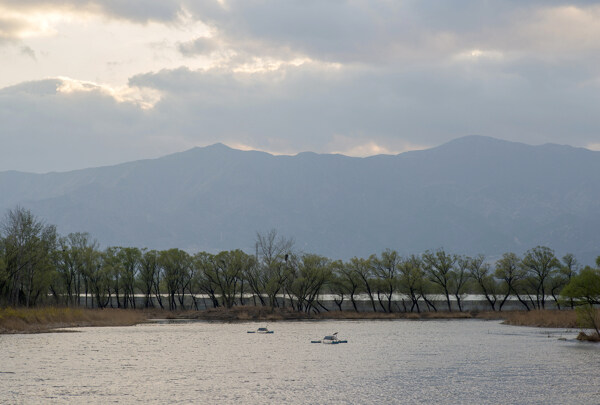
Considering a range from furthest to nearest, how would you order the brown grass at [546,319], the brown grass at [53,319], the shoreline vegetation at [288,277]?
the shoreline vegetation at [288,277] < the brown grass at [546,319] < the brown grass at [53,319]

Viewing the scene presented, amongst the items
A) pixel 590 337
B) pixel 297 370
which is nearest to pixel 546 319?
pixel 590 337

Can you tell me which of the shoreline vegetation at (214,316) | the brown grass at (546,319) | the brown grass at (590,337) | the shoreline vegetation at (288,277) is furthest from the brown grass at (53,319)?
the brown grass at (590,337)

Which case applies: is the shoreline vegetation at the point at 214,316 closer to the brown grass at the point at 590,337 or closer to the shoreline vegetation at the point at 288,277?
the brown grass at the point at 590,337

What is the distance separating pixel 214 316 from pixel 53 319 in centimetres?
4561

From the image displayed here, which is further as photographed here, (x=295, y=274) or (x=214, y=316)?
(x=295, y=274)

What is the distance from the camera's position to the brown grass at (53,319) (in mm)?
82188

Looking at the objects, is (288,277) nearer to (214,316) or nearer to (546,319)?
(214,316)

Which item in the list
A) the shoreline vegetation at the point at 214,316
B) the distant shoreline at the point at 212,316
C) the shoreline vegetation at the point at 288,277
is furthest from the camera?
the shoreline vegetation at the point at 288,277

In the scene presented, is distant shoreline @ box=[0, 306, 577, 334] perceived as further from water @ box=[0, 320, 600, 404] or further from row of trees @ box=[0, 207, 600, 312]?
water @ box=[0, 320, 600, 404]

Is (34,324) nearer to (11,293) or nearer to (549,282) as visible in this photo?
(11,293)

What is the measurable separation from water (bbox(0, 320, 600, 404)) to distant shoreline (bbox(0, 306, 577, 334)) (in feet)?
37.6

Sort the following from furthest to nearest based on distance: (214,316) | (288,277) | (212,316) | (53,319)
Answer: (288,277), (212,316), (214,316), (53,319)

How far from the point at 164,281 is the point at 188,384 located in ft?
382

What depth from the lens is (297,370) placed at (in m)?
47.3
